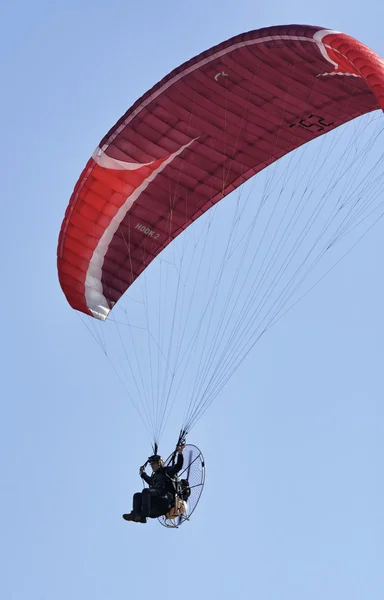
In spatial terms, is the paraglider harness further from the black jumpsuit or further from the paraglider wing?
the paraglider wing

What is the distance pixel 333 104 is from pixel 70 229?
4.35 metres

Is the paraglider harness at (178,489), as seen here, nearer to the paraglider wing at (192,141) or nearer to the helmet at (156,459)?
the helmet at (156,459)

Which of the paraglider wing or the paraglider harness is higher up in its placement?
the paraglider wing

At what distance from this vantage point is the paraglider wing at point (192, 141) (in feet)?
70.0

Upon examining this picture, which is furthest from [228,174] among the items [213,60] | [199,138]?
[213,60]

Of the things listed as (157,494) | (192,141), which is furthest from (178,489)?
(192,141)

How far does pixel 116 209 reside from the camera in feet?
75.8

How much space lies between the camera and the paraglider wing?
21328mm

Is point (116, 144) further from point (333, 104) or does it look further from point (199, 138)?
point (333, 104)

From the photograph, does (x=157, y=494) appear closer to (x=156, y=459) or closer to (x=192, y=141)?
(x=156, y=459)

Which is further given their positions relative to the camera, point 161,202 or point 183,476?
point 161,202

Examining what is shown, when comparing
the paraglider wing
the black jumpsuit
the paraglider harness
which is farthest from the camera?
the paraglider wing

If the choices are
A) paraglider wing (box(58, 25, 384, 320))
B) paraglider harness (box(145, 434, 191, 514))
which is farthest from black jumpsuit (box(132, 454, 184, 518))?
paraglider wing (box(58, 25, 384, 320))

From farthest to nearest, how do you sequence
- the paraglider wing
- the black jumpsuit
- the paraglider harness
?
1. the paraglider wing
2. the paraglider harness
3. the black jumpsuit
